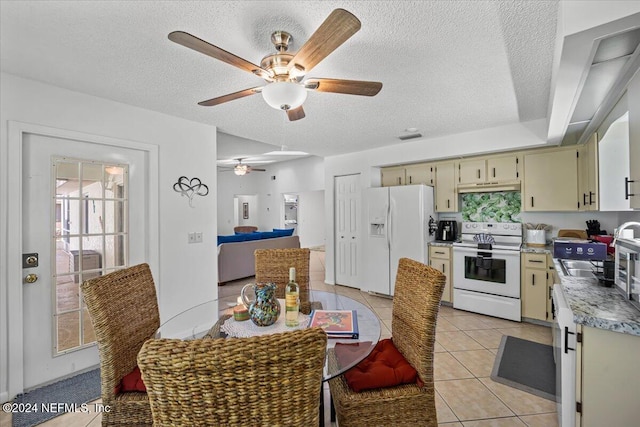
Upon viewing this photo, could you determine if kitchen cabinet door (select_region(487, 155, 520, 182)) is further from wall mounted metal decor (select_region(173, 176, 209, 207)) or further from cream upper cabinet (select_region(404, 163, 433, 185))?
wall mounted metal decor (select_region(173, 176, 209, 207))

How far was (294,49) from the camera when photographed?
73.4 inches

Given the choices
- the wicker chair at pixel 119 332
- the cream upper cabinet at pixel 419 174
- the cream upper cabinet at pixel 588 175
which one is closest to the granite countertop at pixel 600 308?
the cream upper cabinet at pixel 588 175

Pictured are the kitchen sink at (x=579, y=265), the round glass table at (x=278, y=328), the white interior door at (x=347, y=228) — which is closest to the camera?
the round glass table at (x=278, y=328)

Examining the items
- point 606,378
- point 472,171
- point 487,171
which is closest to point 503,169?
point 487,171

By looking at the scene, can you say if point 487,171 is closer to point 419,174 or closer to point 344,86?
point 419,174

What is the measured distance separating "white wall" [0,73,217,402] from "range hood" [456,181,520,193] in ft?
10.8

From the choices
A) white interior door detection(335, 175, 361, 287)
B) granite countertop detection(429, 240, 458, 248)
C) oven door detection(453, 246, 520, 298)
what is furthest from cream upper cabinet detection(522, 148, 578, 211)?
white interior door detection(335, 175, 361, 287)

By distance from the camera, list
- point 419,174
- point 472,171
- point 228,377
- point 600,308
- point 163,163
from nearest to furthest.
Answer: point 228,377
point 600,308
point 163,163
point 472,171
point 419,174

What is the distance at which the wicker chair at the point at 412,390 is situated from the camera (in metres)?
1.39

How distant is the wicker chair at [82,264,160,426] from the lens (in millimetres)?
1416

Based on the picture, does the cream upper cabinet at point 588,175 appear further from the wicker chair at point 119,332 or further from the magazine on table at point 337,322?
the wicker chair at point 119,332

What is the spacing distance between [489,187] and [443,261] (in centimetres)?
115

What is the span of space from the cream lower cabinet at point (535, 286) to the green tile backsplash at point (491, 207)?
29.3 inches

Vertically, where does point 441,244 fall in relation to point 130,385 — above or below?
above
